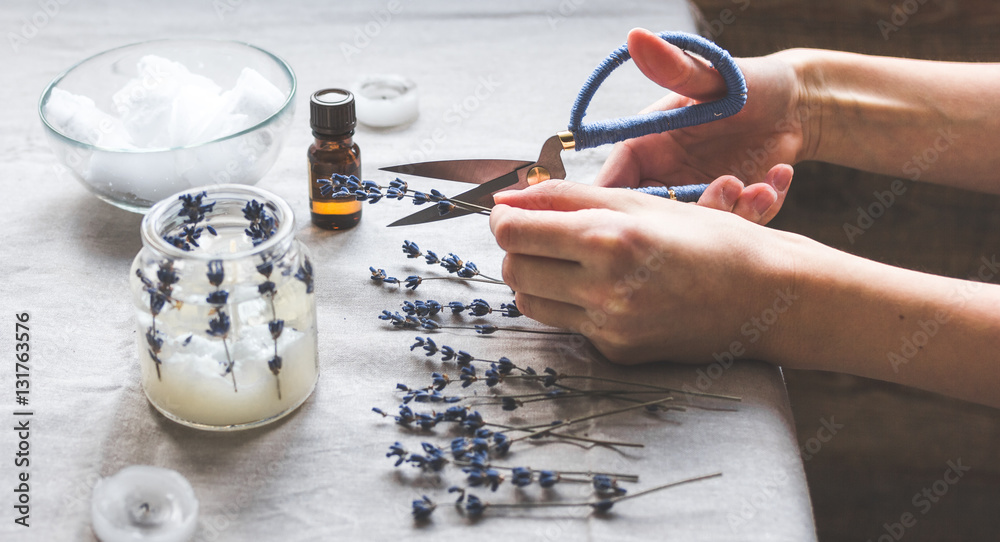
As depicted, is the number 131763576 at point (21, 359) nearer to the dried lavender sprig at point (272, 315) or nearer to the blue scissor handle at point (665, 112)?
the dried lavender sprig at point (272, 315)

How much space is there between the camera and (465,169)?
0.95 metres

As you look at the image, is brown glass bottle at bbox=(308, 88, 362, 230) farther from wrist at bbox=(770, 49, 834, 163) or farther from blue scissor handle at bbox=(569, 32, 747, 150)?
wrist at bbox=(770, 49, 834, 163)

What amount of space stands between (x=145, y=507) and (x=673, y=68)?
67 cm

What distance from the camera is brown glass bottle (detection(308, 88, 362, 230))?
2.93 feet

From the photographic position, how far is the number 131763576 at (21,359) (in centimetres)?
72

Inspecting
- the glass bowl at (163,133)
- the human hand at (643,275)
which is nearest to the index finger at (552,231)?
the human hand at (643,275)

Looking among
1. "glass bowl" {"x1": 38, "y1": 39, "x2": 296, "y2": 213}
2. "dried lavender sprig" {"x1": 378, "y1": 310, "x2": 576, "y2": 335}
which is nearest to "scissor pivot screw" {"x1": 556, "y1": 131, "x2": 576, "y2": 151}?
"dried lavender sprig" {"x1": 378, "y1": 310, "x2": 576, "y2": 335}

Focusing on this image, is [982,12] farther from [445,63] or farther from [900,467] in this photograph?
[445,63]

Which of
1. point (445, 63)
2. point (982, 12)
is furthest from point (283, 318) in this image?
point (982, 12)

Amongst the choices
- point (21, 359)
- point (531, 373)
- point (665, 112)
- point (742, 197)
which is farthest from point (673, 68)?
point (21, 359)

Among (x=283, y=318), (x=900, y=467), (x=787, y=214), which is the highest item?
(x=283, y=318)

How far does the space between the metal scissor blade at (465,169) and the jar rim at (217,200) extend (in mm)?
261

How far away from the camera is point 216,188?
0.72m

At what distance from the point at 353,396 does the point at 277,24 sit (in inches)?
34.3
